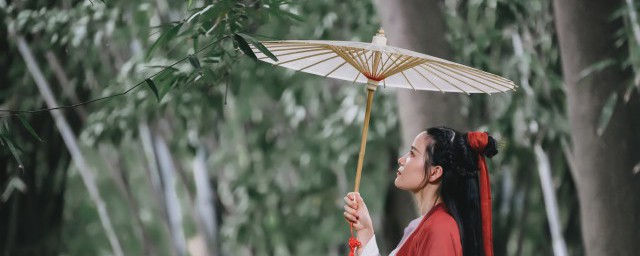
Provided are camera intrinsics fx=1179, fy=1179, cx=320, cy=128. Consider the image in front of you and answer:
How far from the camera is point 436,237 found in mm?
3281

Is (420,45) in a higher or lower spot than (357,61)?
higher

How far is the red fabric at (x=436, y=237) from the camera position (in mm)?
3275

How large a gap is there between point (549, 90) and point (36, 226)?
3866 mm

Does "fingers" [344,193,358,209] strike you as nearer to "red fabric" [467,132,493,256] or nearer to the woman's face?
the woman's face

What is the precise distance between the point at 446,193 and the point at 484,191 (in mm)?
109

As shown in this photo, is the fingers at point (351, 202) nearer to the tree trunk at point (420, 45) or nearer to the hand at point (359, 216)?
the hand at point (359, 216)

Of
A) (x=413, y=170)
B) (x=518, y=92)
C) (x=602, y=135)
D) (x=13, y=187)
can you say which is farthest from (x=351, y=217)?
(x=13, y=187)

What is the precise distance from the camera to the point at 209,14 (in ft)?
12.4

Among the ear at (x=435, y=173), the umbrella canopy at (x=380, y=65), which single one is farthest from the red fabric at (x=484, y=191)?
the umbrella canopy at (x=380, y=65)

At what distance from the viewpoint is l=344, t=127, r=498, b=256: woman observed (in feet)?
11.0

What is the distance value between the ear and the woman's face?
2cm

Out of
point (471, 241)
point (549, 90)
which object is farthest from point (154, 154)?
point (471, 241)

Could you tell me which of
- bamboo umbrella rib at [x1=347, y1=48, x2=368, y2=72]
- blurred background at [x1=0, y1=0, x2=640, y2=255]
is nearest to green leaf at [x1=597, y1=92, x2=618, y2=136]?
blurred background at [x1=0, y1=0, x2=640, y2=255]

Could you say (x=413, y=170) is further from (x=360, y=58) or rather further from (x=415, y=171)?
(x=360, y=58)
